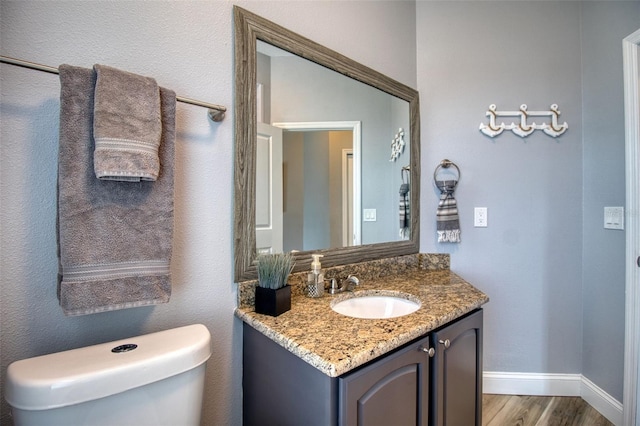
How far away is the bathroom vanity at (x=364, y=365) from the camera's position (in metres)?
0.78

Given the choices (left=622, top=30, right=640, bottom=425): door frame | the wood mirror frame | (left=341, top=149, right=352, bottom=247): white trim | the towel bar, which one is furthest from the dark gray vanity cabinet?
(left=622, top=30, right=640, bottom=425): door frame

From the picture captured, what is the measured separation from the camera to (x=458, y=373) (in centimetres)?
115

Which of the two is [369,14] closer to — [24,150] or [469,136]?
[469,136]

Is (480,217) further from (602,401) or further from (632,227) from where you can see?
(602,401)

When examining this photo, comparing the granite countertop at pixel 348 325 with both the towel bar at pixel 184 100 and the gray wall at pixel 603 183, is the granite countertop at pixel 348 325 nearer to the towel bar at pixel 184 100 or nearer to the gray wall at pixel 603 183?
the towel bar at pixel 184 100

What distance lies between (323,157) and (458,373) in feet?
3.51

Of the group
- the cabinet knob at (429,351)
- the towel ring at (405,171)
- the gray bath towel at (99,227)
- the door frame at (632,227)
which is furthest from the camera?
the towel ring at (405,171)

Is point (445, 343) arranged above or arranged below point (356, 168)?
below

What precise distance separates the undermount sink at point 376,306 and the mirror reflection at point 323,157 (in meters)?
0.28

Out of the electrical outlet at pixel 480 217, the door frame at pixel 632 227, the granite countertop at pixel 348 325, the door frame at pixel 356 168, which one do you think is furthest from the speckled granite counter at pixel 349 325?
the door frame at pixel 632 227

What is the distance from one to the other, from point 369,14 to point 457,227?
4.35ft

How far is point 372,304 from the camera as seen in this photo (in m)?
1.37

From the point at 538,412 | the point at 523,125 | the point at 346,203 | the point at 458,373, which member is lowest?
the point at 538,412

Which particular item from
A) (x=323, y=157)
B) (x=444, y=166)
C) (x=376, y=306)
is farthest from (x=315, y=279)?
(x=444, y=166)
